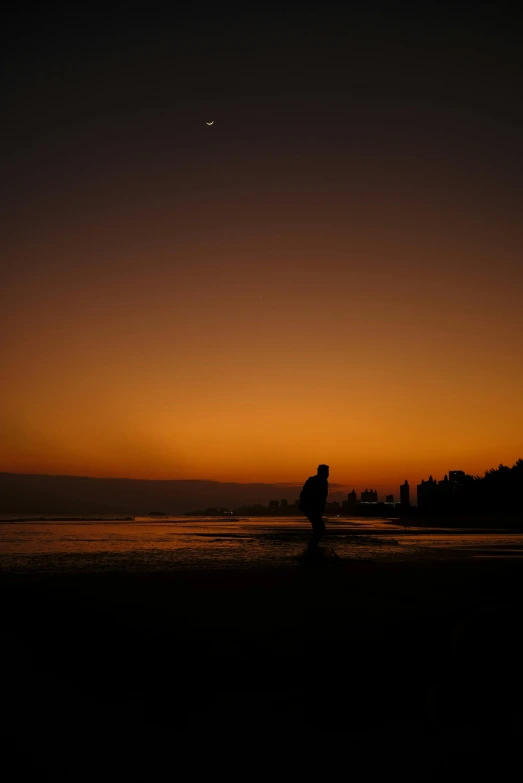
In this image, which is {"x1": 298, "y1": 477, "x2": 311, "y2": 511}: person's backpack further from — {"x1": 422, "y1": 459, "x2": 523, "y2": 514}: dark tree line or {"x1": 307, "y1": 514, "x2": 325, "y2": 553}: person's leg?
{"x1": 422, "y1": 459, "x2": 523, "y2": 514}: dark tree line

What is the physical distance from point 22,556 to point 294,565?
8.46 meters

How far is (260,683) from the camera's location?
520cm

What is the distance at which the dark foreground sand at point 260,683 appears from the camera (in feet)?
12.3

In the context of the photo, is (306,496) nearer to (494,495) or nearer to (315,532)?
(315,532)

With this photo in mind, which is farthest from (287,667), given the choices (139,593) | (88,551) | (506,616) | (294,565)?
(88,551)

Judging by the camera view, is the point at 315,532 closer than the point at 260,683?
No

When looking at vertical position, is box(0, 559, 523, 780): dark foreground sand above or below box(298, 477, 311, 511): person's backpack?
below

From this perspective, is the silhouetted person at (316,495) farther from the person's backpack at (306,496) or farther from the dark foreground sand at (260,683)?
the dark foreground sand at (260,683)

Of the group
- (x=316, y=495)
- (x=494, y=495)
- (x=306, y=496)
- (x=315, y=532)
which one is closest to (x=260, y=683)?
(x=315, y=532)

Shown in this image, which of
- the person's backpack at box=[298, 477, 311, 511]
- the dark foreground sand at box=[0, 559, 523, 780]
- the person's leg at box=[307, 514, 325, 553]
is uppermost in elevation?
the person's backpack at box=[298, 477, 311, 511]

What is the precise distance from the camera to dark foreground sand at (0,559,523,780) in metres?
3.74

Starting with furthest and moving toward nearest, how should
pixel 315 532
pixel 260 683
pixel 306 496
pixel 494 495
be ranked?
pixel 494 495, pixel 306 496, pixel 315 532, pixel 260 683

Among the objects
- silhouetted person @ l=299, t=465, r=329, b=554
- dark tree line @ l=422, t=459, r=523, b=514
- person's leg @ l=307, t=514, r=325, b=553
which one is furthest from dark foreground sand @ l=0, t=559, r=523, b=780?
dark tree line @ l=422, t=459, r=523, b=514

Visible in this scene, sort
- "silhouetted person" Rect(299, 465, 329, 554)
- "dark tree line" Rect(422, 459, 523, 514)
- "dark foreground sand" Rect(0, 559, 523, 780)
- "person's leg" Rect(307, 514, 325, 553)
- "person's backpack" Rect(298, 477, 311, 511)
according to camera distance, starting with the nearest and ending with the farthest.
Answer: "dark foreground sand" Rect(0, 559, 523, 780) < "person's leg" Rect(307, 514, 325, 553) < "silhouetted person" Rect(299, 465, 329, 554) < "person's backpack" Rect(298, 477, 311, 511) < "dark tree line" Rect(422, 459, 523, 514)
